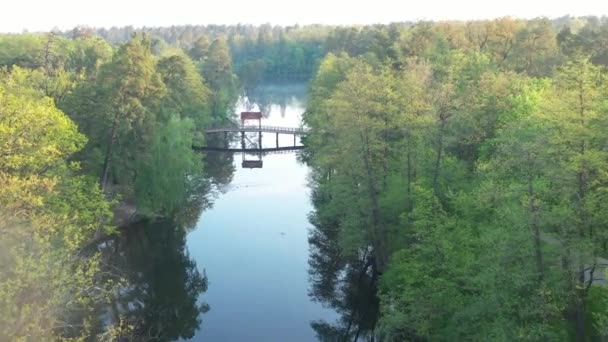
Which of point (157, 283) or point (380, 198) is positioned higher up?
point (380, 198)

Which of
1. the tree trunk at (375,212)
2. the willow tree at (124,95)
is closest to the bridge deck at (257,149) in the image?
the willow tree at (124,95)

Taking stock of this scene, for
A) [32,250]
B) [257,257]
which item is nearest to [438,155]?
[257,257]

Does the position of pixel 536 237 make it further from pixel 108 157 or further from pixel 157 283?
pixel 108 157

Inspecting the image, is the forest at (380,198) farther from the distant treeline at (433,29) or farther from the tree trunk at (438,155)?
the distant treeline at (433,29)

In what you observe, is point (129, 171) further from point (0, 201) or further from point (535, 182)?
point (535, 182)

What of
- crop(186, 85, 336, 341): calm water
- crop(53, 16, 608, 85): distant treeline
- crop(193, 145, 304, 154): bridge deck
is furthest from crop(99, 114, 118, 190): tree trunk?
crop(193, 145, 304, 154): bridge deck

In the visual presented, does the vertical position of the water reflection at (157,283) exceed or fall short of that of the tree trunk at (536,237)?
it falls short
